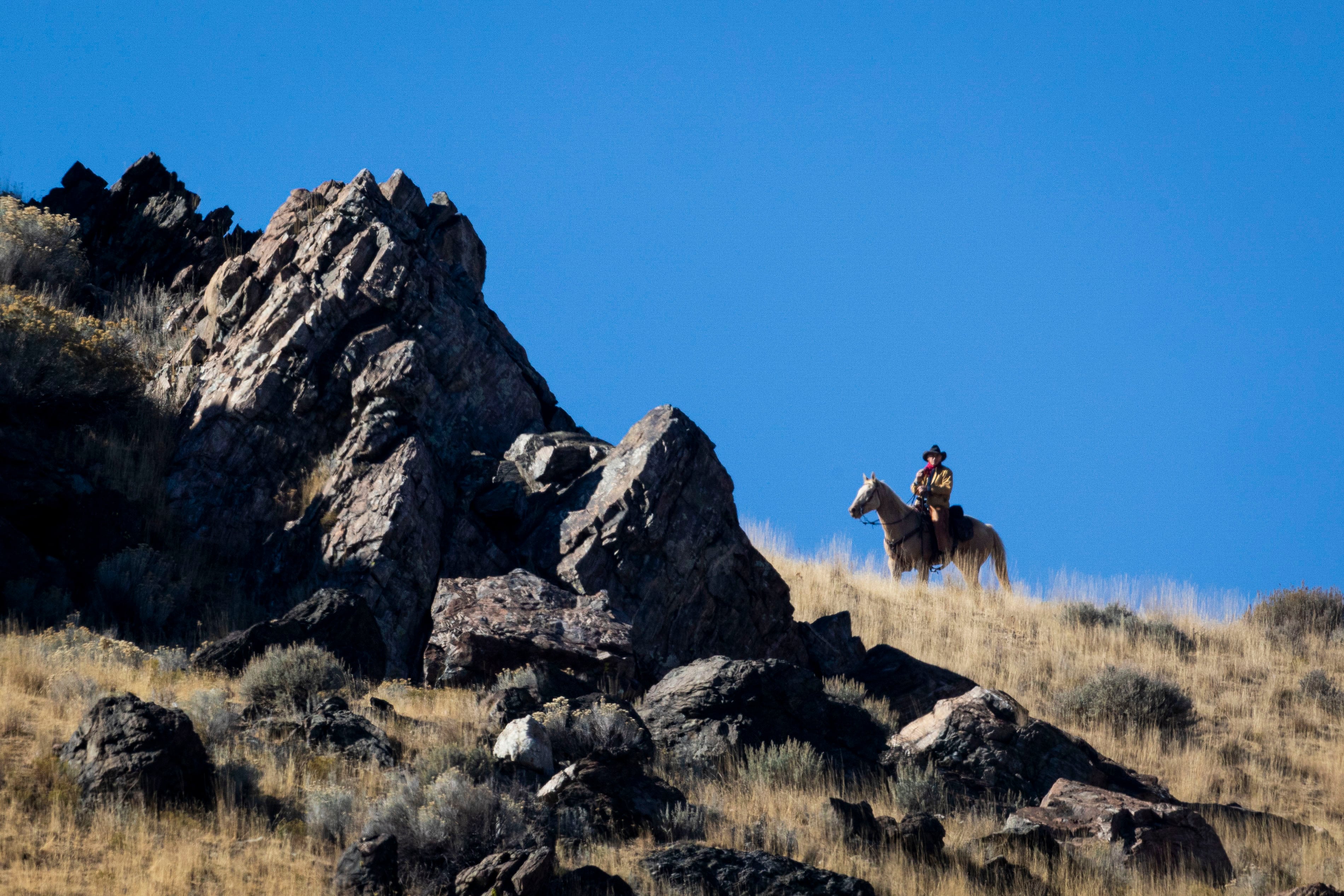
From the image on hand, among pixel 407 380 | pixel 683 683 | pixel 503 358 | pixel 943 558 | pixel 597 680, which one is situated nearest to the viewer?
pixel 683 683

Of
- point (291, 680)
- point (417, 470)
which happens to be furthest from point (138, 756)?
point (417, 470)

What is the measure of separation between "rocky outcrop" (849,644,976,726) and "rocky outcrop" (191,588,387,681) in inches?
251

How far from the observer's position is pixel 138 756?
8.93 m

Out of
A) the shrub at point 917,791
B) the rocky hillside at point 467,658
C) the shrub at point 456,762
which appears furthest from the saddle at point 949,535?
the shrub at point 456,762

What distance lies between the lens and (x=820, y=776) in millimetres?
11344

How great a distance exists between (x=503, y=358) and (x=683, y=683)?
799cm

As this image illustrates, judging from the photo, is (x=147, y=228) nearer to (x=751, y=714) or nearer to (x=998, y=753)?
(x=751, y=714)

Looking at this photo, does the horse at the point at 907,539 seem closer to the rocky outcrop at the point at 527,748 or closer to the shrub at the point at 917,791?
the shrub at the point at 917,791

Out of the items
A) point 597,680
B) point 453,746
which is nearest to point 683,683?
point 597,680

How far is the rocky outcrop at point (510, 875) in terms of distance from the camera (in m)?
7.85

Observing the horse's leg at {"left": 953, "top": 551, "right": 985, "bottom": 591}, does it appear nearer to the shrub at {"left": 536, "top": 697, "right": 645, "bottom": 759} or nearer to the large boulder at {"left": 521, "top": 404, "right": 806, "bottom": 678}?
the large boulder at {"left": 521, "top": 404, "right": 806, "bottom": 678}

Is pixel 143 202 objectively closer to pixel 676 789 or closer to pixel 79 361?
pixel 79 361

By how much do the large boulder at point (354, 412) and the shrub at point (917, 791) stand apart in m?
5.76

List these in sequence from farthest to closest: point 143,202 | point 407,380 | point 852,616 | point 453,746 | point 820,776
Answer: point 143,202 < point 852,616 < point 407,380 < point 820,776 < point 453,746
